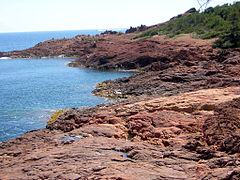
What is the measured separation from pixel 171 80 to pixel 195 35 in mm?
45611

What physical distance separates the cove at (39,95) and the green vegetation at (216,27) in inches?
1001

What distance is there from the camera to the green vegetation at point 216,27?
61.3 m

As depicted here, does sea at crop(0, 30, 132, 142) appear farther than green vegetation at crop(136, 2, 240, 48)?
No

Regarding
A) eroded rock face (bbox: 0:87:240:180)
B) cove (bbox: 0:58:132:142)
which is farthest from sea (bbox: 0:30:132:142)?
eroded rock face (bbox: 0:87:240:180)

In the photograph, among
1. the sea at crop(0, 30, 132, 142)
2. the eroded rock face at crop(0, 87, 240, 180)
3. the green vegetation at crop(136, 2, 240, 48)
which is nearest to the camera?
the eroded rock face at crop(0, 87, 240, 180)

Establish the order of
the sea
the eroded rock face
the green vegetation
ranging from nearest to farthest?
the eroded rock face < the sea < the green vegetation

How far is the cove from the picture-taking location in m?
30.5

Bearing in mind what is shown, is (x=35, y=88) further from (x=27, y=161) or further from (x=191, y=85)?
(x=27, y=161)

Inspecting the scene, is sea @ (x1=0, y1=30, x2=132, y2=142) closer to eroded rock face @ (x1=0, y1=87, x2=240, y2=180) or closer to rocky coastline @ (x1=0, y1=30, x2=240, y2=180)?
rocky coastline @ (x1=0, y1=30, x2=240, y2=180)

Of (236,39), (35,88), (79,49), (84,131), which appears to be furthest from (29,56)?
(84,131)

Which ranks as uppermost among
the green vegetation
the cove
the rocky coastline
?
the green vegetation

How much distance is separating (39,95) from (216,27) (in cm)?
5663

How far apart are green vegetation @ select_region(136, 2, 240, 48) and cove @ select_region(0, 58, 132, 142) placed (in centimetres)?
2543

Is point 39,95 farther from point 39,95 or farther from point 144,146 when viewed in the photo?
point 144,146
